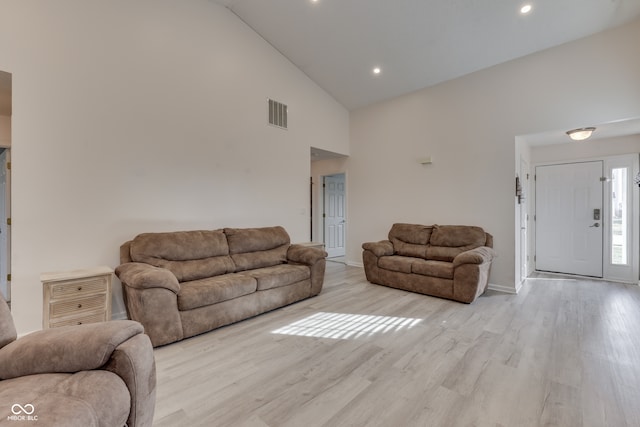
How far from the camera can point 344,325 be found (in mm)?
2932

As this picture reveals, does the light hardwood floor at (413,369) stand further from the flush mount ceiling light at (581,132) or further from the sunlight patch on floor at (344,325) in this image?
the flush mount ceiling light at (581,132)

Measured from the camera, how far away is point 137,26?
3242 mm

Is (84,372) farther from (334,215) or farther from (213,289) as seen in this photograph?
(334,215)

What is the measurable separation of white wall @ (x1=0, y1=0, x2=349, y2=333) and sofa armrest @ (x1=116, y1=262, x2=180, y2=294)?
712 mm

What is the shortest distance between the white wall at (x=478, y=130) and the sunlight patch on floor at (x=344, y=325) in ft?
7.31

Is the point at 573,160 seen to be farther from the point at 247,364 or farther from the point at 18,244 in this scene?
the point at 18,244

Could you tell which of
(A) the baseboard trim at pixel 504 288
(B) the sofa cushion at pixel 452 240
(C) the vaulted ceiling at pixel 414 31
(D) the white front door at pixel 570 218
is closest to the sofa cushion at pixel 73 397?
(B) the sofa cushion at pixel 452 240

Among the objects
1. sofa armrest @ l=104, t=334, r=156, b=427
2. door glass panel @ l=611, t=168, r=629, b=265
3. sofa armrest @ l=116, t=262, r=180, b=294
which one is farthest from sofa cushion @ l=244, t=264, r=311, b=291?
door glass panel @ l=611, t=168, r=629, b=265

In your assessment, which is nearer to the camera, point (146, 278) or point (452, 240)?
point (146, 278)

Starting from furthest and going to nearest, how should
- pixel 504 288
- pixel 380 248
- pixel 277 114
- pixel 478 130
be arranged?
1. pixel 277 114
2. pixel 380 248
3. pixel 478 130
4. pixel 504 288

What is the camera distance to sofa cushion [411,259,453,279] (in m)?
3.74

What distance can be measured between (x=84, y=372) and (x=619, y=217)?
6.71 meters

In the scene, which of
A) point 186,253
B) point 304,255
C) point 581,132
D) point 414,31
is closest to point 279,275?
point 304,255

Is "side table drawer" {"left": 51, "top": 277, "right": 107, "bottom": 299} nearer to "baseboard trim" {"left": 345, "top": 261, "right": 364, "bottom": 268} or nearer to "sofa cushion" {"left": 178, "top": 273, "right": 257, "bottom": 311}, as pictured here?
"sofa cushion" {"left": 178, "top": 273, "right": 257, "bottom": 311}
